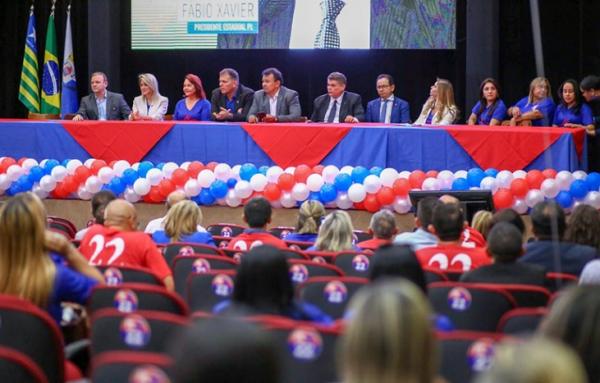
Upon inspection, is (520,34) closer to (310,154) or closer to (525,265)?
(310,154)

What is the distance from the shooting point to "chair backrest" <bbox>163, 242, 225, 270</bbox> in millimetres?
5695

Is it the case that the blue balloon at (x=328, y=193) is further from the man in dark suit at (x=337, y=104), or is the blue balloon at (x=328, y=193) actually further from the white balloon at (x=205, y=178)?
the man in dark suit at (x=337, y=104)

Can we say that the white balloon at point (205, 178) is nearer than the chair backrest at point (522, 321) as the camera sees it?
No

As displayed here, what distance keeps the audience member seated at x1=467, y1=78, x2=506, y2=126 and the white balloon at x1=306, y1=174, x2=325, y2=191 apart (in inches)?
85.9

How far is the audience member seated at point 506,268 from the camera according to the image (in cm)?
467

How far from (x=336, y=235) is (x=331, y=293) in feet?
5.55

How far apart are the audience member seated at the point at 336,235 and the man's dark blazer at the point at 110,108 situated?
18.6ft

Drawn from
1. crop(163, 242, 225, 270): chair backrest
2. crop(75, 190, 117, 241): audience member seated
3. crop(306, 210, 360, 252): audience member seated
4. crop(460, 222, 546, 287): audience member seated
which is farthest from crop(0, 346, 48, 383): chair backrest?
crop(75, 190, 117, 241): audience member seated

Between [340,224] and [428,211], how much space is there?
62cm

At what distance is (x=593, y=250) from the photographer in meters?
5.43

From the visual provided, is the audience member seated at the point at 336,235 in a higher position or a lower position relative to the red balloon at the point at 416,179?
lower

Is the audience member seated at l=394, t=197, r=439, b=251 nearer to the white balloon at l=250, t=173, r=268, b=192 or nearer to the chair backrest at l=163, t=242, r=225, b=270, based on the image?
the chair backrest at l=163, t=242, r=225, b=270

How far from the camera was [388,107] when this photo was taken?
11.1 meters

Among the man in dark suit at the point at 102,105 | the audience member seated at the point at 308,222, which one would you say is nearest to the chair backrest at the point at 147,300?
the audience member seated at the point at 308,222
